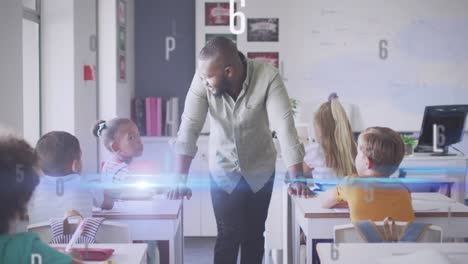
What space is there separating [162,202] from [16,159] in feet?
4.72

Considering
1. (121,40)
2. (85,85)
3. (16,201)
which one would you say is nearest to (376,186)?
(16,201)

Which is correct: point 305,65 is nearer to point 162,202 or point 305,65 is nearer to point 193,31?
point 193,31

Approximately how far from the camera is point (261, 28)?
17.6 feet

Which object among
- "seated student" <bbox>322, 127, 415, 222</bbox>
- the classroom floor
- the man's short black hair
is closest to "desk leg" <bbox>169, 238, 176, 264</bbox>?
"seated student" <bbox>322, 127, 415, 222</bbox>

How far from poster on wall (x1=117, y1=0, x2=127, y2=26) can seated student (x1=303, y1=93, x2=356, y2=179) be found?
189cm

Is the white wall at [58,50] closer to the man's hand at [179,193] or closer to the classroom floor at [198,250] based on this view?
the classroom floor at [198,250]

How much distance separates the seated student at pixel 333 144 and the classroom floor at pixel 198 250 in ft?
3.73

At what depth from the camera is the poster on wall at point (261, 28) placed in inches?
211

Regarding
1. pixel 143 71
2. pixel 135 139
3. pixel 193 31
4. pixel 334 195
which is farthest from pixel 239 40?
pixel 334 195

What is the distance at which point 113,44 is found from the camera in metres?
4.48

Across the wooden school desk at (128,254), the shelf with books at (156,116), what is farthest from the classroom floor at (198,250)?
the wooden school desk at (128,254)

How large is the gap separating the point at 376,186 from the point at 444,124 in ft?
7.97

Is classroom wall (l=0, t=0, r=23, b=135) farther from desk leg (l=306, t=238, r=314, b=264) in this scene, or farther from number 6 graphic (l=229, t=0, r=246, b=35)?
number 6 graphic (l=229, t=0, r=246, b=35)

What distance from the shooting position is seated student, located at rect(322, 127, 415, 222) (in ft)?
8.06
